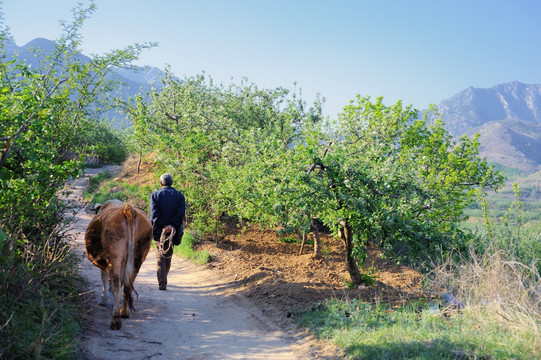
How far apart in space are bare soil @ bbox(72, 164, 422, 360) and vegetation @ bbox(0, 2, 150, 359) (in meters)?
0.67

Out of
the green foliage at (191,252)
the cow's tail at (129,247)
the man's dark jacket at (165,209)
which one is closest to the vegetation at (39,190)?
the cow's tail at (129,247)

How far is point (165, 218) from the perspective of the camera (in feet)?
26.5

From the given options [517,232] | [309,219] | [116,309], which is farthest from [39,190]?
[517,232]

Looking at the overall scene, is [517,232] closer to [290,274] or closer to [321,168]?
[290,274]

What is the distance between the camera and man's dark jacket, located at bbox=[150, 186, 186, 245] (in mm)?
7961

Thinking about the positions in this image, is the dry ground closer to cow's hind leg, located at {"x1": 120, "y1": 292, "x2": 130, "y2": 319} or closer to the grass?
the grass

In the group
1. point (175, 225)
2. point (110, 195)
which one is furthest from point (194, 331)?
point (110, 195)

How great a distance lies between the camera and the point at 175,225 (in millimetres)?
8109

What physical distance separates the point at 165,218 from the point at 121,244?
6.90 feet

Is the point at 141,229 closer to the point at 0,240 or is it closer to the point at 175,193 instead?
the point at 175,193

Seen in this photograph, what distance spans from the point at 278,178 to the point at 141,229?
2.49 meters

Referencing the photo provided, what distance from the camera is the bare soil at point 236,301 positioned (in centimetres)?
559

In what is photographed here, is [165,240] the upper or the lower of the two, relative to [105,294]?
upper

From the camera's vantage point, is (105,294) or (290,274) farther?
(290,274)
